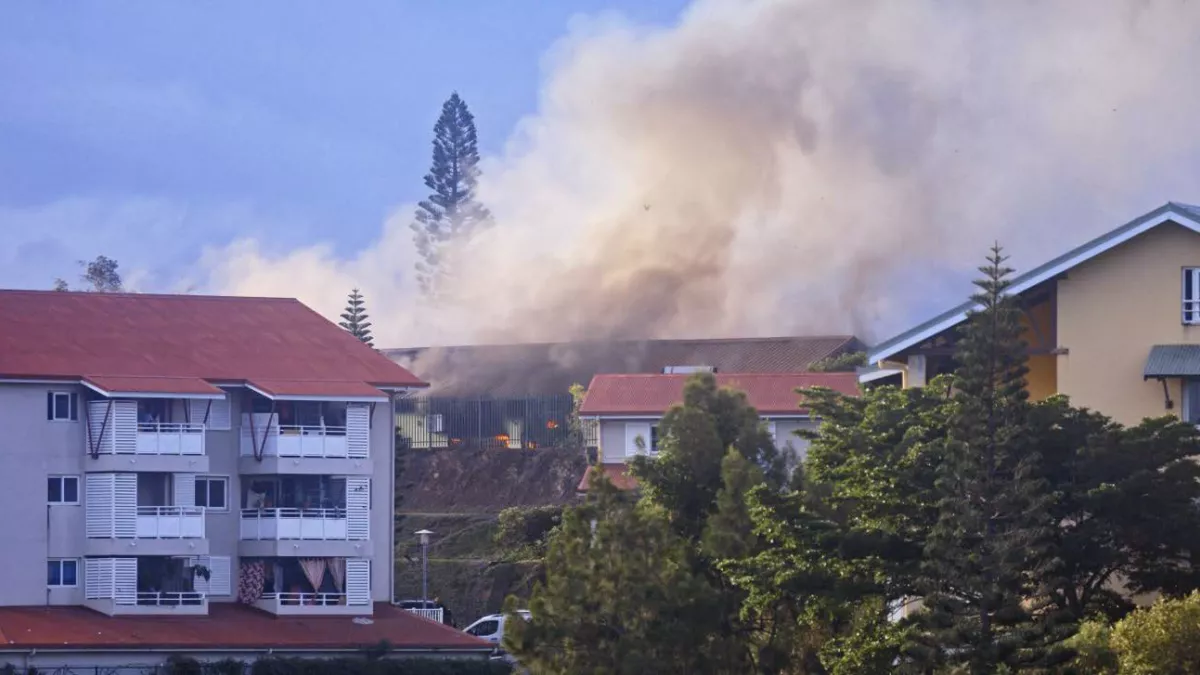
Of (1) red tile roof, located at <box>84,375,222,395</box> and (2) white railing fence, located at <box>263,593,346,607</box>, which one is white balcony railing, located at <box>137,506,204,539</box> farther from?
(1) red tile roof, located at <box>84,375,222,395</box>

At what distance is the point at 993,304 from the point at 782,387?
40120 millimetres

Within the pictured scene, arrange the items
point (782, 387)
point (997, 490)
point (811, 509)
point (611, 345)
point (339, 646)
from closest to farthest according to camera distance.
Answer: point (997, 490) → point (811, 509) → point (339, 646) → point (782, 387) → point (611, 345)

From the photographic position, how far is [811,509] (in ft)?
154

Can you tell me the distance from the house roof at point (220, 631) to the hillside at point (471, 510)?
30.3ft

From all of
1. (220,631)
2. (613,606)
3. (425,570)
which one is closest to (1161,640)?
(613,606)

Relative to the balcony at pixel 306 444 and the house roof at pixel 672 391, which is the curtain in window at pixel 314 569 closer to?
the balcony at pixel 306 444

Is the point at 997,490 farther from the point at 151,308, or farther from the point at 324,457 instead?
the point at 151,308

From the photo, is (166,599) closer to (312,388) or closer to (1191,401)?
(312,388)

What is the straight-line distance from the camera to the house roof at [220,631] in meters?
60.4

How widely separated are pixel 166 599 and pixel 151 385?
659 cm

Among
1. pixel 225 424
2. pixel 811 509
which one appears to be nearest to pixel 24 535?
pixel 225 424

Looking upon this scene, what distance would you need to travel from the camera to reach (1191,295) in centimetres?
4850

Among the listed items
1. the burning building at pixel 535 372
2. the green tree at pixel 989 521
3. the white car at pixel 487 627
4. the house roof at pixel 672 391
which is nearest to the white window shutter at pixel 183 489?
the white car at pixel 487 627

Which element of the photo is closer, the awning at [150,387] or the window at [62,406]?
the awning at [150,387]
